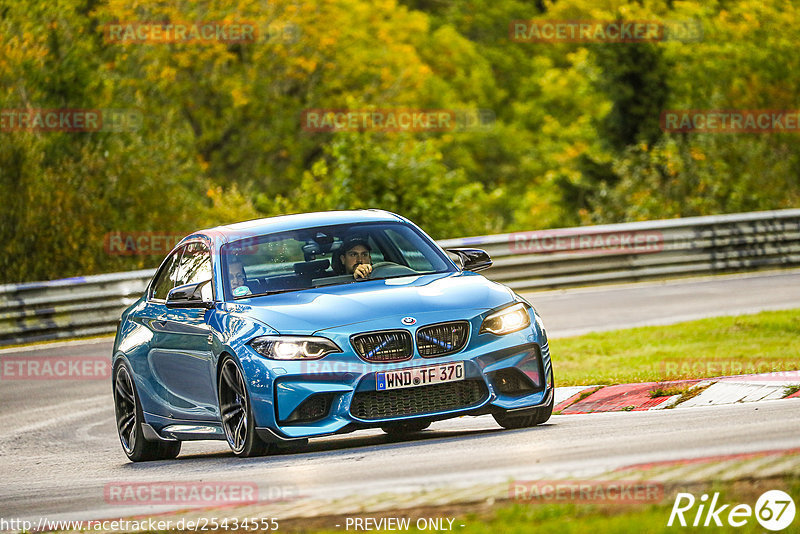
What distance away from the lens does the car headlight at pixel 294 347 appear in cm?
877

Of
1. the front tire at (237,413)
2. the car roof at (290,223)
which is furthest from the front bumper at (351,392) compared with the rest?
the car roof at (290,223)

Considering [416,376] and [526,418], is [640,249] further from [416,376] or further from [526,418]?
[416,376]

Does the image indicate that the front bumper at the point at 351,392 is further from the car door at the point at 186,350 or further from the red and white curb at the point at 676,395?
the red and white curb at the point at 676,395

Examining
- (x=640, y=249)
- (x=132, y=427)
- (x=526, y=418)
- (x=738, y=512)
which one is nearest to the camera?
(x=738, y=512)

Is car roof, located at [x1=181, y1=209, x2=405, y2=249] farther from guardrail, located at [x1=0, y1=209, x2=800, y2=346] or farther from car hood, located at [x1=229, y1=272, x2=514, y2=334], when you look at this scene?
guardrail, located at [x1=0, y1=209, x2=800, y2=346]

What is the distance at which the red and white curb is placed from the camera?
1037cm

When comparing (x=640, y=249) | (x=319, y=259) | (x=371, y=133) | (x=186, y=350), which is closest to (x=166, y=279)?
(x=186, y=350)

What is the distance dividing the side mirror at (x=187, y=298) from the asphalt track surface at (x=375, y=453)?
3.40 ft

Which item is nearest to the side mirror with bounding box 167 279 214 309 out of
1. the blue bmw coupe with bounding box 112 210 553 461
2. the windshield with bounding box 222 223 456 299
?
the blue bmw coupe with bounding box 112 210 553 461

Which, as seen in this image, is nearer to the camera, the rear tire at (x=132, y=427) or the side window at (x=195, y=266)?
the side window at (x=195, y=266)

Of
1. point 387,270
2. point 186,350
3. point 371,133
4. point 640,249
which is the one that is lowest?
point 640,249

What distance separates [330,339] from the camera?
Answer: 28.7 ft

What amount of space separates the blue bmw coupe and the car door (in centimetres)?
1

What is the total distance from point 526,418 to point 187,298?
2370mm
